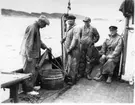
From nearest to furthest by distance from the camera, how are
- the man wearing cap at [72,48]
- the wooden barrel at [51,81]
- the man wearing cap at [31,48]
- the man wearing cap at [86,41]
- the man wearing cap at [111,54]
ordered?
the man wearing cap at [31,48], the wooden barrel at [51,81], the man wearing cap at [72,48], the man wearing cap at [111,54], the man wearing cap at [86,41]

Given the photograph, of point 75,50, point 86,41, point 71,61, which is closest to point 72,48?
point 75,50

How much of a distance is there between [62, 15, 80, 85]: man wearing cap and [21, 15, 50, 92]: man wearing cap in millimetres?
1039

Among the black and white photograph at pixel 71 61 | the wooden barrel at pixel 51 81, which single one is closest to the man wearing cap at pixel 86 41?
the black and white photograph at pixel 71 61

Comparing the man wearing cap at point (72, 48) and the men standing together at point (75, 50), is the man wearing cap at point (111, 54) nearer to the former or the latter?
the men standing together at point (75, 50)

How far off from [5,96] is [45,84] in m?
1.54

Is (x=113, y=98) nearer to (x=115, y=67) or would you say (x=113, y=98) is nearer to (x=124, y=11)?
(x=115, y=67)

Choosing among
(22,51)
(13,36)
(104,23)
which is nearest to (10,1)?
(22,51)

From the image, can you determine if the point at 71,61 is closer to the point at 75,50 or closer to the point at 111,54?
the point at 75,50

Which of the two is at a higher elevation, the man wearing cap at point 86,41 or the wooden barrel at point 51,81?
the man wearing cap at point 86,41

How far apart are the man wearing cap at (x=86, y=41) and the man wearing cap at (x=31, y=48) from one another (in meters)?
1.72

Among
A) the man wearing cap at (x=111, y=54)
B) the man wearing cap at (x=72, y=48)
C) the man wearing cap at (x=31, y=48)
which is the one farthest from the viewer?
the man wearing cap at (x=111, y=54)

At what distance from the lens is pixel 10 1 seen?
16.7ft

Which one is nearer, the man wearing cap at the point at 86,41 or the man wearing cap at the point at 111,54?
the man wearing cap at the point at 111,54

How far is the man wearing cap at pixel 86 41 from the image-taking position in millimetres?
6734
